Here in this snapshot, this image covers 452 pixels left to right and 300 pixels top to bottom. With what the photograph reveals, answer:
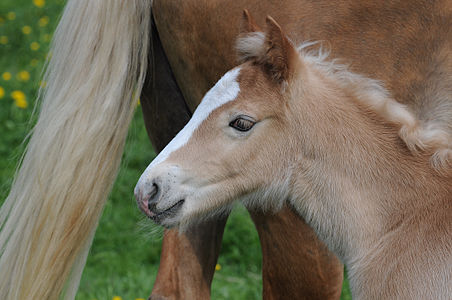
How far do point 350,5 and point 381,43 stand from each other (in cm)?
17

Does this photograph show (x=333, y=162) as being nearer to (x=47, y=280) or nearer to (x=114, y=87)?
(x=114, y=87)

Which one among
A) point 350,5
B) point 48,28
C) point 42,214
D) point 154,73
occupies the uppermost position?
point 350,5

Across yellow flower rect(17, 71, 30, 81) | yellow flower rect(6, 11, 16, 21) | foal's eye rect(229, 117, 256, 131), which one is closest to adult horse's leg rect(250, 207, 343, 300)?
foal's eye rect(229, 117, 256, 131)

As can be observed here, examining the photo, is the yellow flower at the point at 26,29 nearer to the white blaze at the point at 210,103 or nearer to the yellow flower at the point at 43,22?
the yellow flower at the point at 43,22

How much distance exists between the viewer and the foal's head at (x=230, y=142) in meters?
2.65

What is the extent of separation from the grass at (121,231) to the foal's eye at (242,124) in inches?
24.2

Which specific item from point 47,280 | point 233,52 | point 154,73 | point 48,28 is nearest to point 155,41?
point 154,73

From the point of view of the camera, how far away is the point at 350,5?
9.29 feet

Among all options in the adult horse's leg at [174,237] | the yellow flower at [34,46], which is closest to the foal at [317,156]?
the adult horse's leg at [174,237]

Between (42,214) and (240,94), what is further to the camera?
(42,214)

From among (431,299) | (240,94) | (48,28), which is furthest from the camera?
(48,28)

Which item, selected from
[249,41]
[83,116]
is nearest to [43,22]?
[83,116]

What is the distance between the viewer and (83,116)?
320 centimetres

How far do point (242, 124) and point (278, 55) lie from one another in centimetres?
25
